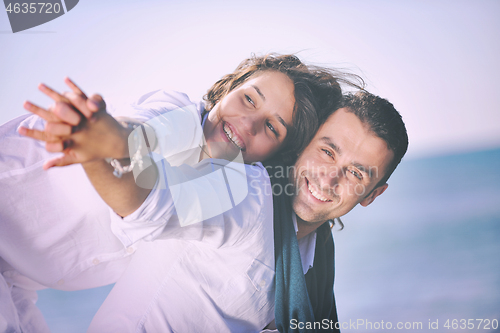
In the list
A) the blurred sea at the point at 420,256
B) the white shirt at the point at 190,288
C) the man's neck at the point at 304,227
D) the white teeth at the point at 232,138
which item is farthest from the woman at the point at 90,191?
the blurred sea at the point at 420,256

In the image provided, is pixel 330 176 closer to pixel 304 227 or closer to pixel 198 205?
pixel 304 227

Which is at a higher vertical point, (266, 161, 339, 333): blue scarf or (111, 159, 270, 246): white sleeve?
(111, 159, 270, 246): white sleeve

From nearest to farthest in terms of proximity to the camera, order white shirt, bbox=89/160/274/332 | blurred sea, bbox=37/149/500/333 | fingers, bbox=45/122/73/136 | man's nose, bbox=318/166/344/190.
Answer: fingers, bbox=45/122/73/136, white shirt, bbox=89/160/274/332, man's nose, bbox=318/166/344/190, blurred sea, bbox=37/149/500/333

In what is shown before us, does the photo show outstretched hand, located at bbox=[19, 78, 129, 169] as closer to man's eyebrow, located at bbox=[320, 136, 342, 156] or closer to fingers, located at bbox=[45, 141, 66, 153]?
fingers, located at bbox=[45, 141, 66, 153]

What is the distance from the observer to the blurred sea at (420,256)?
4.17 ft

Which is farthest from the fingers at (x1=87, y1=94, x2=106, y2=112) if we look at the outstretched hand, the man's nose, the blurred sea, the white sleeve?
the blurred sea

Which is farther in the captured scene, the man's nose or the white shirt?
the man's nose

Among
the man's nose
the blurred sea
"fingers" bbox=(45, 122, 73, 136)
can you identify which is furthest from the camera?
the blurred sea

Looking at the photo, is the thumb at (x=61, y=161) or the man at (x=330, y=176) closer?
the thumb at (x=61, y=161)

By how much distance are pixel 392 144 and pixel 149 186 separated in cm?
74

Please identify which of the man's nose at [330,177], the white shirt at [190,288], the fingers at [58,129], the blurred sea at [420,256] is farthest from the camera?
the blurred sea at [420,256]

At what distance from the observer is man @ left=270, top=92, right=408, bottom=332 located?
845 mm

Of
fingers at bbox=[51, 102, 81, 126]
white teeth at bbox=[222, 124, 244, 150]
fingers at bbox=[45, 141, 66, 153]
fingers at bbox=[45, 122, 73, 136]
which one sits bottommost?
white teeth at bbox=[222, 124, 244, 150]

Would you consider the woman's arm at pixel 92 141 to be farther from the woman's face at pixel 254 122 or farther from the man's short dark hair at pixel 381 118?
the man's short dark hair at pixel 381 118
